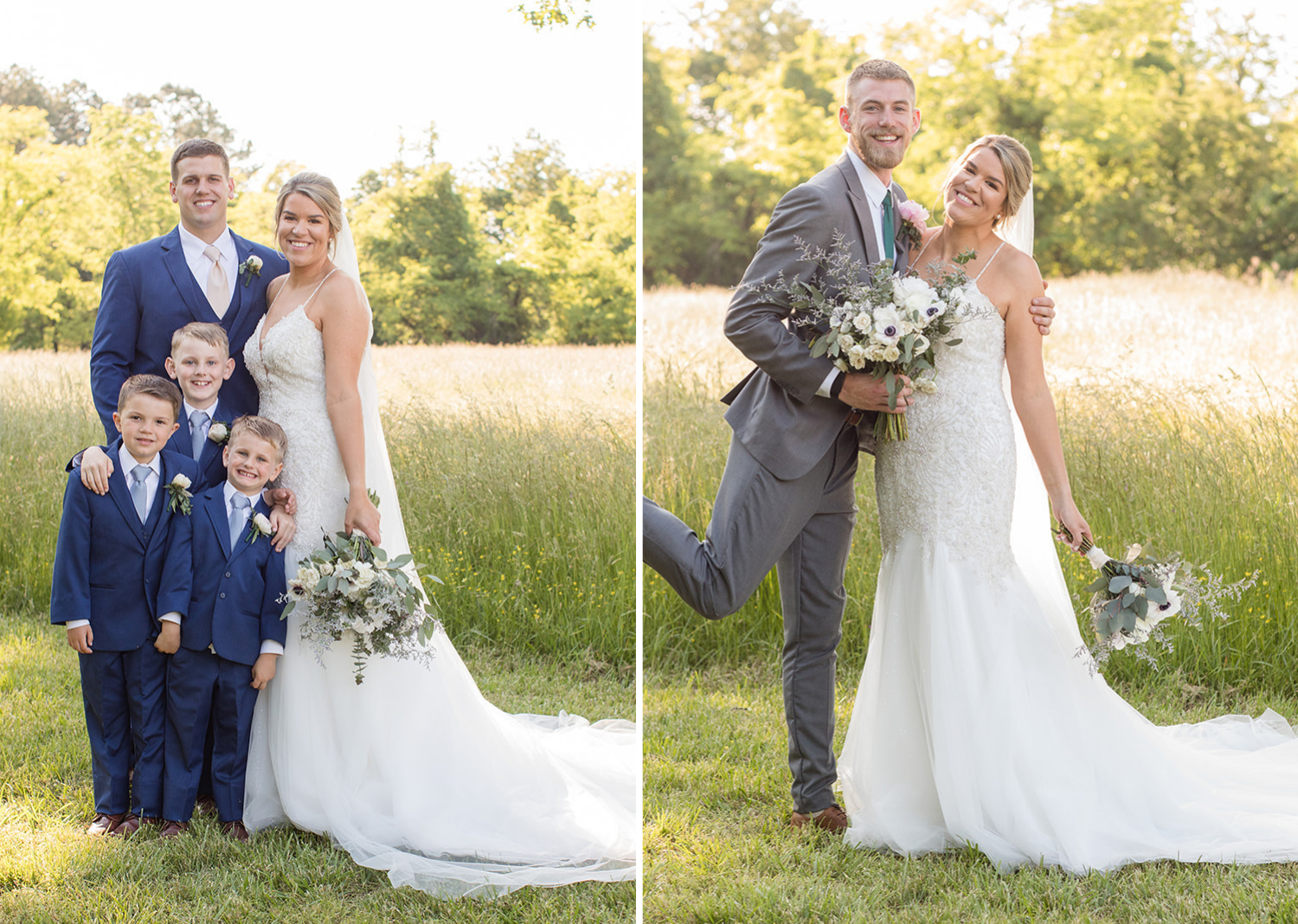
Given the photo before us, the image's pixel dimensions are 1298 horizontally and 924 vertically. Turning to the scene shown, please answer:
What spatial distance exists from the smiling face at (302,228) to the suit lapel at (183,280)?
0.44m

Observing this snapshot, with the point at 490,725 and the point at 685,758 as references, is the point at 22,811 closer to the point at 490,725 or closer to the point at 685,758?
the point at 490,725

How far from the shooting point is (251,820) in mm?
3820

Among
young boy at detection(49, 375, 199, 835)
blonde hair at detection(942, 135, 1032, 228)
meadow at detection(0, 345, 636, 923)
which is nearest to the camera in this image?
meadow at detection(0, 345, 636, 923)

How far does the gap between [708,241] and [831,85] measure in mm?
4640

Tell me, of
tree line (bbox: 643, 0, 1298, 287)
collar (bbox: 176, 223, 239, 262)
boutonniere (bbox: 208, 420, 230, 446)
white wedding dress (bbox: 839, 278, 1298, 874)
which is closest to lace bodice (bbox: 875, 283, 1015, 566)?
white wedding dress (bbox: 839, 278, 1298, 874)

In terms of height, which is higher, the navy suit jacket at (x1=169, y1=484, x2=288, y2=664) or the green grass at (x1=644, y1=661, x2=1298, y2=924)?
the navy suit jacket at (x1=169, y1=484, x2=288, y2=664)

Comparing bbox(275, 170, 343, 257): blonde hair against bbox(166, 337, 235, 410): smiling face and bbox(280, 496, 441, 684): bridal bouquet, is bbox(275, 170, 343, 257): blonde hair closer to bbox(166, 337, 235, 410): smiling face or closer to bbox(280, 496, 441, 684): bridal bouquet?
bbox(166, 337, 235, 410): smiling face

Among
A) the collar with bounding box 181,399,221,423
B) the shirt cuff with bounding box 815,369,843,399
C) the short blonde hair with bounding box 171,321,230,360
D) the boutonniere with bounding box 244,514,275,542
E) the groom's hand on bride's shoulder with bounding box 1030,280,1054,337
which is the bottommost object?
the boutonniere with bounding box 244,514,275,542

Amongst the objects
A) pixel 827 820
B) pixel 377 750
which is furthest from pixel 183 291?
pixel 827 820

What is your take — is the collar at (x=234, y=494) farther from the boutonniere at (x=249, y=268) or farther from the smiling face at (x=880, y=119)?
the smiling face at (x=880, y=119)

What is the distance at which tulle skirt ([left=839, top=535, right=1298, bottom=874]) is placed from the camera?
3518mm

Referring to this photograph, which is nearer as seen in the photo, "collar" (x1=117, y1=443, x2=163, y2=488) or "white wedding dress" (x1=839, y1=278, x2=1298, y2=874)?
"white wedding dress" (x1=839, y1=278, x2=1298, y2=874)

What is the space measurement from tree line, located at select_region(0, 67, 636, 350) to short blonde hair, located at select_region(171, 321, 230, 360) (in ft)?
25.9

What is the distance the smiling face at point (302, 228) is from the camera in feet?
12.2
